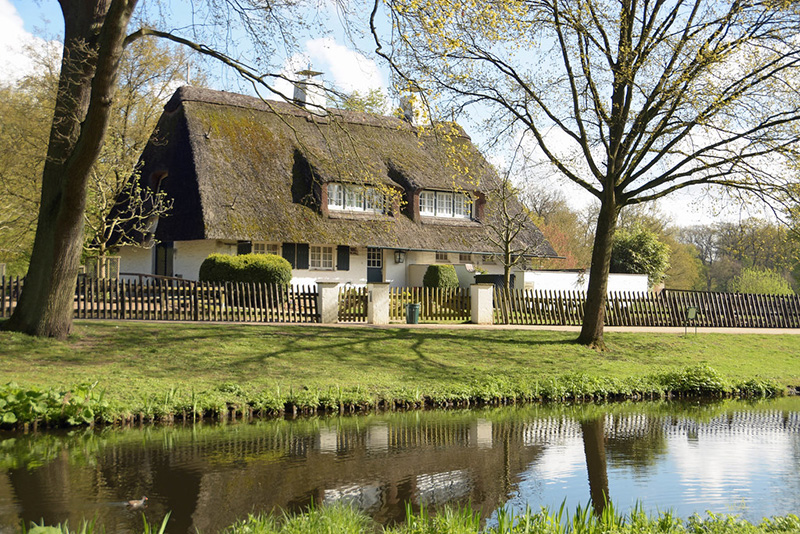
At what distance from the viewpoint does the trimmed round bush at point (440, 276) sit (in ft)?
106

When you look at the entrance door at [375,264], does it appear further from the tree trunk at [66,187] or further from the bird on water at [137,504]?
the bird on water at [137,504]

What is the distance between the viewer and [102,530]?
659 centimetres

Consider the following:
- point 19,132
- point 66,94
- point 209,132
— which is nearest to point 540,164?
point 66,94

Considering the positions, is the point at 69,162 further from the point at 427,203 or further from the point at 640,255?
the point at 640,255

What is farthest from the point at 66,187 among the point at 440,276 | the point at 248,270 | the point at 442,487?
the point at 440,276

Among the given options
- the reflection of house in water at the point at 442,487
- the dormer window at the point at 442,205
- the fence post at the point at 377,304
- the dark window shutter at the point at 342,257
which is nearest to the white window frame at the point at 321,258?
the dark window shutter at the point at 342,257

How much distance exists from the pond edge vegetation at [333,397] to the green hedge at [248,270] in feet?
40.3

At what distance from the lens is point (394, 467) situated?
9.68 metres

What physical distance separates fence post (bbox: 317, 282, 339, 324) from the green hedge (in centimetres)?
443

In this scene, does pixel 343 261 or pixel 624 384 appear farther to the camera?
pixel 343 261

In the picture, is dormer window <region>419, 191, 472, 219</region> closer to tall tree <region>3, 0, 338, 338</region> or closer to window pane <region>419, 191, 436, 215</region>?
window pane <region>419, 191, 436, 215</region>

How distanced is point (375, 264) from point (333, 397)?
2020 centimetres

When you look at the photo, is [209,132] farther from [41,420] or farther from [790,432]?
[790,432]

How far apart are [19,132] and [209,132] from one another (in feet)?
25.8
